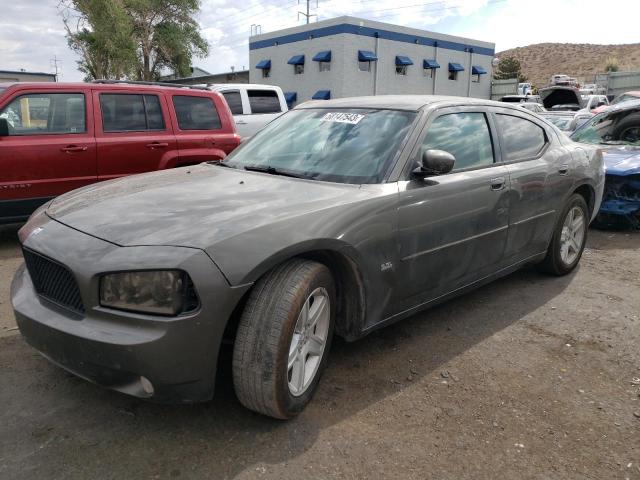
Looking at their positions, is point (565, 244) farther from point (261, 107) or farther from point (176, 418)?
point (261, 107)

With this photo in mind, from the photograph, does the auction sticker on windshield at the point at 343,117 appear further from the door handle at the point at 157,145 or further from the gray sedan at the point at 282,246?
the door handle at the point at 157,145

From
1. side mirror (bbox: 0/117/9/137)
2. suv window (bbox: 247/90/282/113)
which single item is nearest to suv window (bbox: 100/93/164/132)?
side mirror (bbox: 0/117/9/137)

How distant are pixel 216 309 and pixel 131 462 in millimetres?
783

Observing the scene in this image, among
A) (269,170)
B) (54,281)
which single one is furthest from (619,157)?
(54,281)

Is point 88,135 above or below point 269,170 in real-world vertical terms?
above

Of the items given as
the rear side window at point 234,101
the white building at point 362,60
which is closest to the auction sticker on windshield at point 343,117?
the rear side window at point 234,101

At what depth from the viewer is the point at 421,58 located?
101 ft

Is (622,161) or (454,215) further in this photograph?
(622,161)

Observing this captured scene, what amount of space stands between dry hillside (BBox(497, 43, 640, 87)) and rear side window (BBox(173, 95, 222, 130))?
3245 inches

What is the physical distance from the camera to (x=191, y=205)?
2.72m

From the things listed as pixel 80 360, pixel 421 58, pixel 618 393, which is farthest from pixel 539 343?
pixel 421 58

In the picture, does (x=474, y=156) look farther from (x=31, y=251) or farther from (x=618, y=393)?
(x=31, y=251)

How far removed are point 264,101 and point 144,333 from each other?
10046mm

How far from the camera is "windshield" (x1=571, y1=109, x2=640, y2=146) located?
7895 millimetres
